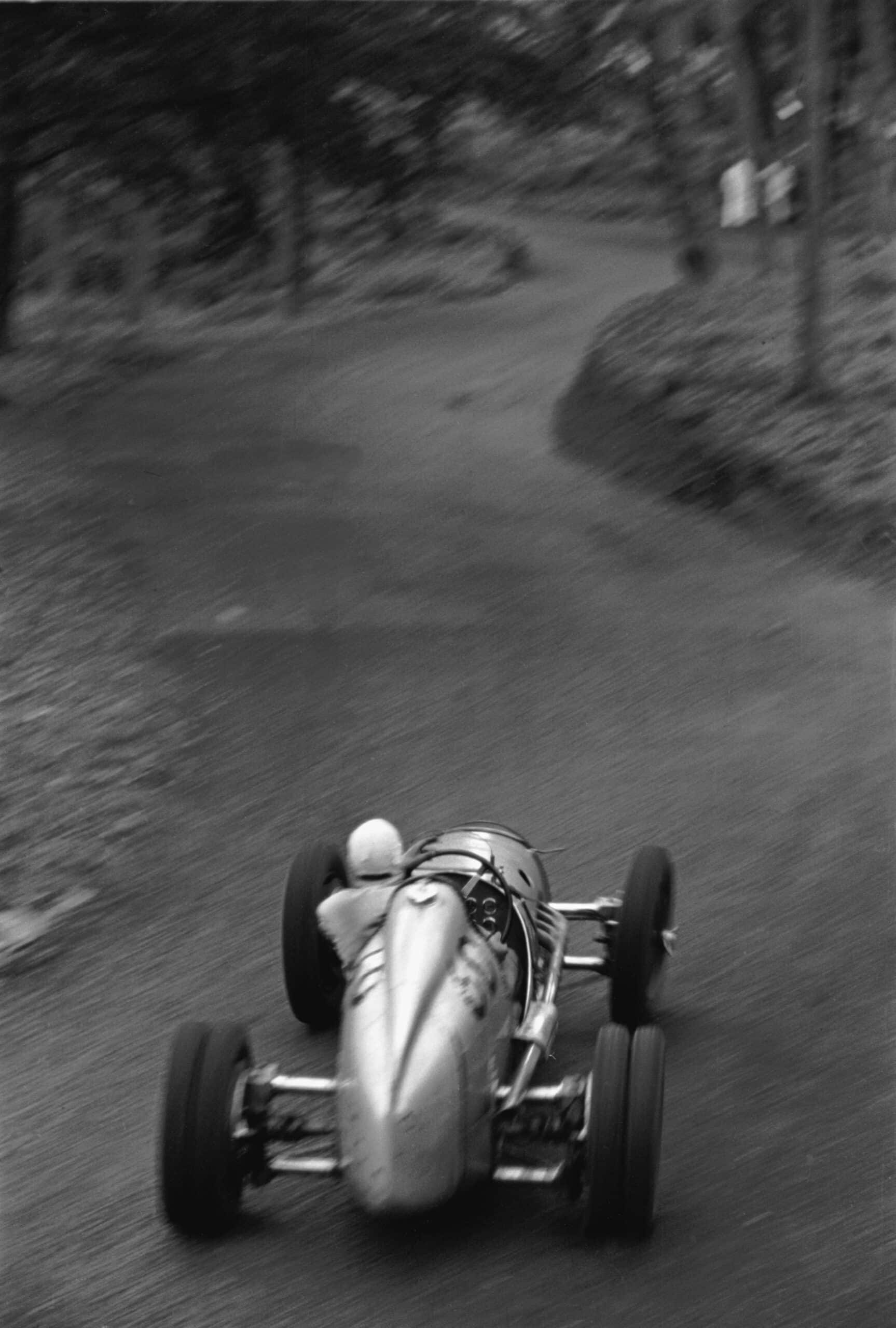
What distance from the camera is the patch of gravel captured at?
596 centimetres

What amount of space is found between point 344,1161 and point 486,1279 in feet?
1.53

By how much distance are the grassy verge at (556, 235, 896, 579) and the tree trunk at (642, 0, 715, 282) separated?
0.14 meters

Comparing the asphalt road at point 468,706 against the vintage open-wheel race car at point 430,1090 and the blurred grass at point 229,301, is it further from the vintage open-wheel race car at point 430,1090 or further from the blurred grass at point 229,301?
the vintage open-wheel race car at point 430,1090

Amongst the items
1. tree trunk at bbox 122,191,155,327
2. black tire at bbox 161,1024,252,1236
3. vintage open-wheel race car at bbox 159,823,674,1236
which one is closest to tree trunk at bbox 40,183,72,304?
tree trunk at bbox 122,191,155,327

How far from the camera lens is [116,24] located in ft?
20.0

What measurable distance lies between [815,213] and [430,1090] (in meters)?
3.72

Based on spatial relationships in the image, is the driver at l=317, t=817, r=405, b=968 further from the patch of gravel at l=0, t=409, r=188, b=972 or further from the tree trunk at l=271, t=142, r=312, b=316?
the tree trunk at l=271, t=142, r=312, b=316

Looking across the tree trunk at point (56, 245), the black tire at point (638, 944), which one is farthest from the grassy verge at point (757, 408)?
the tree trunk at point (56, 245)

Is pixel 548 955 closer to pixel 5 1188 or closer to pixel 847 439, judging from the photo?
pixel 5 1188

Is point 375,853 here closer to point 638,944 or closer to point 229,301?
point 638,944

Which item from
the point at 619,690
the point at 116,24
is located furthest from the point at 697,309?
the point at 116,24

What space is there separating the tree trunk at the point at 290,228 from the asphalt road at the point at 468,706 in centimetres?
19

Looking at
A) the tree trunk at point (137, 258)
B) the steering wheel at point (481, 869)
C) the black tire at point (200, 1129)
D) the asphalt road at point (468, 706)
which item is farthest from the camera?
the tree trunk at point (137, 258)

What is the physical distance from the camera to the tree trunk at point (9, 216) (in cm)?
616
